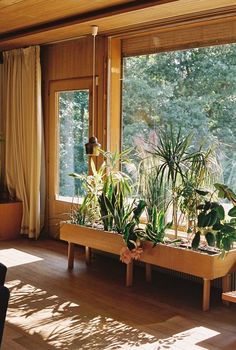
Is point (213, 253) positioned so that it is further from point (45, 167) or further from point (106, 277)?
point (45, 167)

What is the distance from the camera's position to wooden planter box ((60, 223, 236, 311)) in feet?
14.0

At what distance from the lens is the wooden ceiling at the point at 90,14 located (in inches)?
186

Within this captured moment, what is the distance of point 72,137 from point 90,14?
1.86 meters

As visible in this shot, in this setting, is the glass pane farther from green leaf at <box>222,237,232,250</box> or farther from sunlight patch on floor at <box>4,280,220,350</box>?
green leaf at <box>222,237,232,250</box>

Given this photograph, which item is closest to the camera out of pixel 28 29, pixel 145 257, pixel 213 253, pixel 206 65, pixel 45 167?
pixel 213 253

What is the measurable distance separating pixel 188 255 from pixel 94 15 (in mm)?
2497

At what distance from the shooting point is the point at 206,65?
5.17 m

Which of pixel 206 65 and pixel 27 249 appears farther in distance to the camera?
pixel 27 249

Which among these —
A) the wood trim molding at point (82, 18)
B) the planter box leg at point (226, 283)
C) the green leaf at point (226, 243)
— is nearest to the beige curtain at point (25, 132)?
the wood trim molding at point (82, 18)

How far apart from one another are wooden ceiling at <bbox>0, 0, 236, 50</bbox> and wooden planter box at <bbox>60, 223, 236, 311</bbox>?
209 cm

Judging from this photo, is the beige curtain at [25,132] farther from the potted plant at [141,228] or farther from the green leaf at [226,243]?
the green leaf at [226,243]

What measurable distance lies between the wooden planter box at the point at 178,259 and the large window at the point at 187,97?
0.90 meters

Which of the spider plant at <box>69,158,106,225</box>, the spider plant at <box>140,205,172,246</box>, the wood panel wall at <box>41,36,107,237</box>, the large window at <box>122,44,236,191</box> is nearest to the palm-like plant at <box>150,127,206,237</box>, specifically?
the spider plant at <box>140,205,172,246</box>

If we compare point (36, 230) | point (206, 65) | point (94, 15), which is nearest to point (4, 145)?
point (36, 230)
